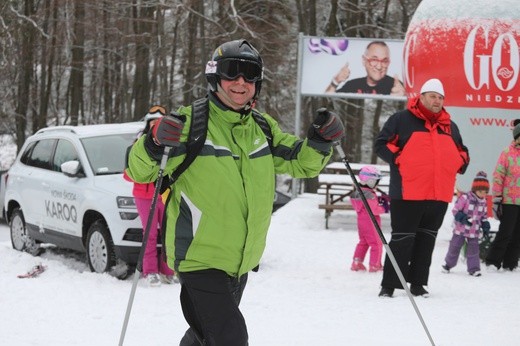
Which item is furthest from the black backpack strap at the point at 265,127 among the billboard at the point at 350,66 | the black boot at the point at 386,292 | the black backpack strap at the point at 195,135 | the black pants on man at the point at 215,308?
the billboard at the point at 350,66

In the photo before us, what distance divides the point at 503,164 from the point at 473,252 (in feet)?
3.66

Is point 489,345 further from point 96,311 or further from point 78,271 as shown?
point 78,271

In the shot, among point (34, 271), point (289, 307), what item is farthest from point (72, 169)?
point (289, 307)

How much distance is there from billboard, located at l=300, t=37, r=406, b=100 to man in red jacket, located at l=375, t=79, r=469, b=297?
1033 cm

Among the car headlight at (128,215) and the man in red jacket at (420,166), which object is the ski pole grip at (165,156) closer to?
the man in red jacket at (420,166)

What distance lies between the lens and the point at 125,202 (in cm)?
974

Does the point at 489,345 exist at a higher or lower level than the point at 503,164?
lower

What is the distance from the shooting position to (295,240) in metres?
12.7

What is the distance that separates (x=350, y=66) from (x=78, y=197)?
32.1ft

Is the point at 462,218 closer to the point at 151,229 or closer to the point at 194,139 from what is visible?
the point at 151,229

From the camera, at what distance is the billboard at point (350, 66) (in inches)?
733

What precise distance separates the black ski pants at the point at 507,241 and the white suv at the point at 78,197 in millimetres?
4076

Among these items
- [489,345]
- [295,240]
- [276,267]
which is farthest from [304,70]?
[489,345]

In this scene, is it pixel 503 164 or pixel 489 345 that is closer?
pixel 489 345
